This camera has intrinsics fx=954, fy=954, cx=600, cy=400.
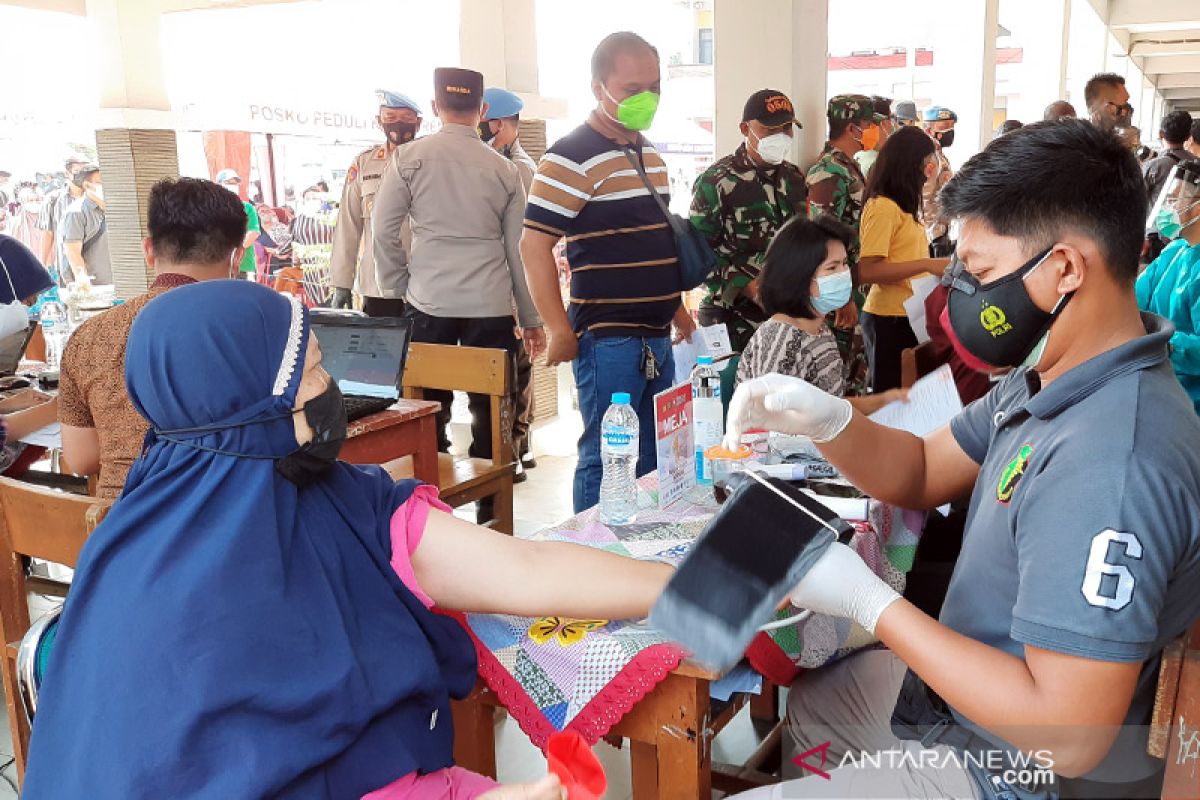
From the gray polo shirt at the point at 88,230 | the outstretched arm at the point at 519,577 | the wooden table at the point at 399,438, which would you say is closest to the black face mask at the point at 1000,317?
the outstretched arm at the point at 519,577

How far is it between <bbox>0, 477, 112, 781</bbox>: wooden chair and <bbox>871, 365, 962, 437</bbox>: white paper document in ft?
4.91

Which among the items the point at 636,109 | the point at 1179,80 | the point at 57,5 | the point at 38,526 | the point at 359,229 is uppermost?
the point at 1179,80

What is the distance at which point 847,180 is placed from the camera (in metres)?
4.00

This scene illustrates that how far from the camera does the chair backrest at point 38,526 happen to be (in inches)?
61.5

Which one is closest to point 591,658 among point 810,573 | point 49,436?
point 810,573

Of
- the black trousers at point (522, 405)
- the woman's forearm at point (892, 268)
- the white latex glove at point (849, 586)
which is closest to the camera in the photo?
the white latex glove at point (849, 586)

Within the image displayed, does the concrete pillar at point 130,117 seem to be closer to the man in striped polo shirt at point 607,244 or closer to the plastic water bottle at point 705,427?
the man in striped polo shirt at point 607,244

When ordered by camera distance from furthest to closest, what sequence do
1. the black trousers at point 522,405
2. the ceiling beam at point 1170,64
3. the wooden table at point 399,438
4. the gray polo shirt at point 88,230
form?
1. the ceiling beam at point 1170,64
2. the gray polo shirt at point 88,230
3. the black trousers at point 522,405
4. the wooden table at point 399,438

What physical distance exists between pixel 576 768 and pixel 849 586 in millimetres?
388

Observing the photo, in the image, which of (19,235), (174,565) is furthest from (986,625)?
(19,235)

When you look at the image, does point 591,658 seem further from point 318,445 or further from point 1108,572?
point 1108,572

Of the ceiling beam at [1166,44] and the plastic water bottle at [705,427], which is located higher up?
the ceiling beam at [1166,44]

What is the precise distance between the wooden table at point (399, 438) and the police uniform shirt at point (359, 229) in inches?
55.1

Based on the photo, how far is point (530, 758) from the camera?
228 cm
